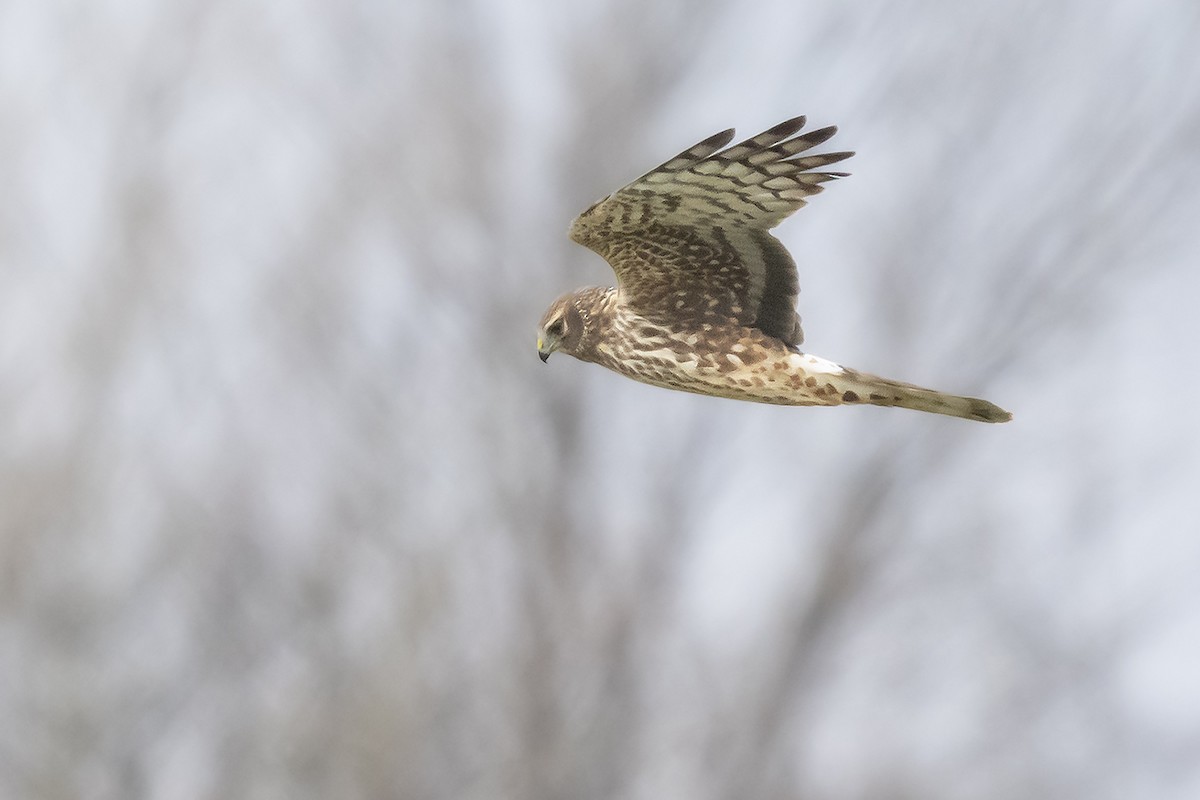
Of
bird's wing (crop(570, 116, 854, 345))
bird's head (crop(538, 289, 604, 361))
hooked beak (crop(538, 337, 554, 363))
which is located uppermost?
bird's wing (crop(570, 116, 854, 345))

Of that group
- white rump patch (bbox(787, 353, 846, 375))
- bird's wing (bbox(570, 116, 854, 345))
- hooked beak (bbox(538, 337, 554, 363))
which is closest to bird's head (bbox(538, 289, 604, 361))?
hooked beak (bbox(538, 337, 554, 363))

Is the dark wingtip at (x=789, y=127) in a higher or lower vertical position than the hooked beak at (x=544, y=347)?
higher

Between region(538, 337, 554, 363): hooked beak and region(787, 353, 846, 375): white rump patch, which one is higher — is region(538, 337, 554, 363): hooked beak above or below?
below

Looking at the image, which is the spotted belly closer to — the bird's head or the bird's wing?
the bird's wing

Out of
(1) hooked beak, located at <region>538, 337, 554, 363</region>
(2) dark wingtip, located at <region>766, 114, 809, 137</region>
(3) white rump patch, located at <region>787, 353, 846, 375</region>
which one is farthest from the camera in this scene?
(1) hooked beak, located at <region>538, 337, 554, 363</region>

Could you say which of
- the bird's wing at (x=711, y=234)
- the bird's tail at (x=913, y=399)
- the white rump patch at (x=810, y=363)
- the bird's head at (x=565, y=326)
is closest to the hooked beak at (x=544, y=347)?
the bird's head at (x=565, y=326)

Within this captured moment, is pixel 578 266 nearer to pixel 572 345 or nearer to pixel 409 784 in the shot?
pixel 409 784

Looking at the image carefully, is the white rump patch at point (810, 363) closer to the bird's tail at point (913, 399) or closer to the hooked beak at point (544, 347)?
the bird's tail at point (913, 399)

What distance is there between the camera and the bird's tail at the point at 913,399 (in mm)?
3045

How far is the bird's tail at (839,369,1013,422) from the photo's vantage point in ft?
9.99

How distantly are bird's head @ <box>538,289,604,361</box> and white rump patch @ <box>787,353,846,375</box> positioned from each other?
566 millimetres

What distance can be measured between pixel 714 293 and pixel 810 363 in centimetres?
30

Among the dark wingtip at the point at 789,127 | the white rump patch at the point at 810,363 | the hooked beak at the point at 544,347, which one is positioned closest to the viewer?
the dark wingtip at the point at 789,127

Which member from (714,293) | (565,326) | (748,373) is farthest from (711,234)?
(565,326)
